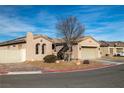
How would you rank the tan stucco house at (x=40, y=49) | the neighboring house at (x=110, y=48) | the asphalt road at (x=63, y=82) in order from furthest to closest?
1. the neighboring house at (x=110, y=48)
2. the tan stucco house at (x=40, y=49)
3. the asphalt road at (x=63, y=82)

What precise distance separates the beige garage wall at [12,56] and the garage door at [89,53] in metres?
12.1

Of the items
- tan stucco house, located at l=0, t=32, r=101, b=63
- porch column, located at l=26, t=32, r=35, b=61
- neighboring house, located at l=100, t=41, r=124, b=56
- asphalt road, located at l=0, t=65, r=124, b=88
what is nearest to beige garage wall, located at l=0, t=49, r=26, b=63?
tan stucco house, located at l=0, t=32, r=101, b=63

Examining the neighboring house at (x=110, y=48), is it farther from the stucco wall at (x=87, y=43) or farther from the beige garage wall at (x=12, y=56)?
the beige garage wall at (x=12, y=56)

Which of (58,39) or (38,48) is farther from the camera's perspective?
(58,39)

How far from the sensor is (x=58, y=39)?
38375 millimetres

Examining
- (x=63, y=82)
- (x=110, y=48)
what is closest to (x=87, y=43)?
(x=110, y=48)

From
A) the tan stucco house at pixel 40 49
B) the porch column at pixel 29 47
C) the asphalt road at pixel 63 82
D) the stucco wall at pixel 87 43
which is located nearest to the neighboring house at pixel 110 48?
the stucco wall at pixel 87 43

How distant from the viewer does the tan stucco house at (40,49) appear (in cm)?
3158

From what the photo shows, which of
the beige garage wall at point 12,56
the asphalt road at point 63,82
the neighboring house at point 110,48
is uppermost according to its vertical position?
the neighboring house at point 110,48

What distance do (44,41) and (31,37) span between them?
229cm

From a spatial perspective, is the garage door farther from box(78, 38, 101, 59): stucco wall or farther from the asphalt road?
the asphalt road
